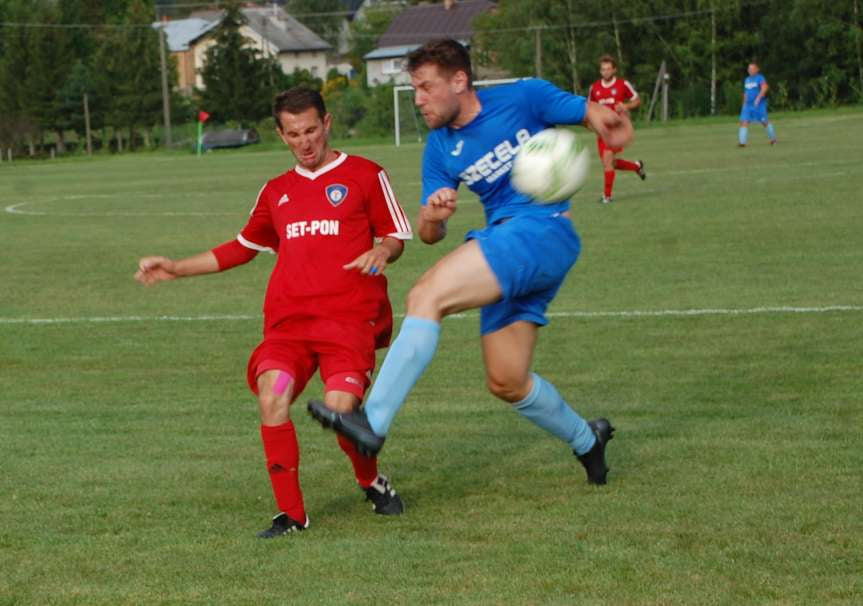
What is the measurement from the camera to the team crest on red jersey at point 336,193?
20.2 feet

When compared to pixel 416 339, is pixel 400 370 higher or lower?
lower

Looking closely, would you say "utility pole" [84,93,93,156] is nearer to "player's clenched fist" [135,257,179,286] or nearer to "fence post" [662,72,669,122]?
"fence post" [662,72,669,122]

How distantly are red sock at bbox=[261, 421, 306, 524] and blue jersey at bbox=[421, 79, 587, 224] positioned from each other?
118cm

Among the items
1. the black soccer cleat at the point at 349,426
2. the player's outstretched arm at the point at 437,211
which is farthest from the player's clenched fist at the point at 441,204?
the black soccer cleat at the point at 349,426

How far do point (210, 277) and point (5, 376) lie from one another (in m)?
5.57

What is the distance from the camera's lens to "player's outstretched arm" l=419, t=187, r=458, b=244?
5.95 meters

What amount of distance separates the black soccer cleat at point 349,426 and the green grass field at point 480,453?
0.39 m

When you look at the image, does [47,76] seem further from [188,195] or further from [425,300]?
[425,300]

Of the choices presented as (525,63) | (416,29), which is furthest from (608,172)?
(416,29)

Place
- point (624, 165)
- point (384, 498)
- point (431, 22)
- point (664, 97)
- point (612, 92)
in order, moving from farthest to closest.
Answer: point (431, 22), point (664, 97), point (612, 92), point (624, 165), point (384, 498)

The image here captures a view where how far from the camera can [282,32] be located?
14862 cm

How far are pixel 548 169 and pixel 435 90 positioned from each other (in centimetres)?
58

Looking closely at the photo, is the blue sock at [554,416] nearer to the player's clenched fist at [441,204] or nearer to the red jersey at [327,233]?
the red jersey at [327,233]

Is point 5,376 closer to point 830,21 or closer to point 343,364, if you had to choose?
point 343,364
